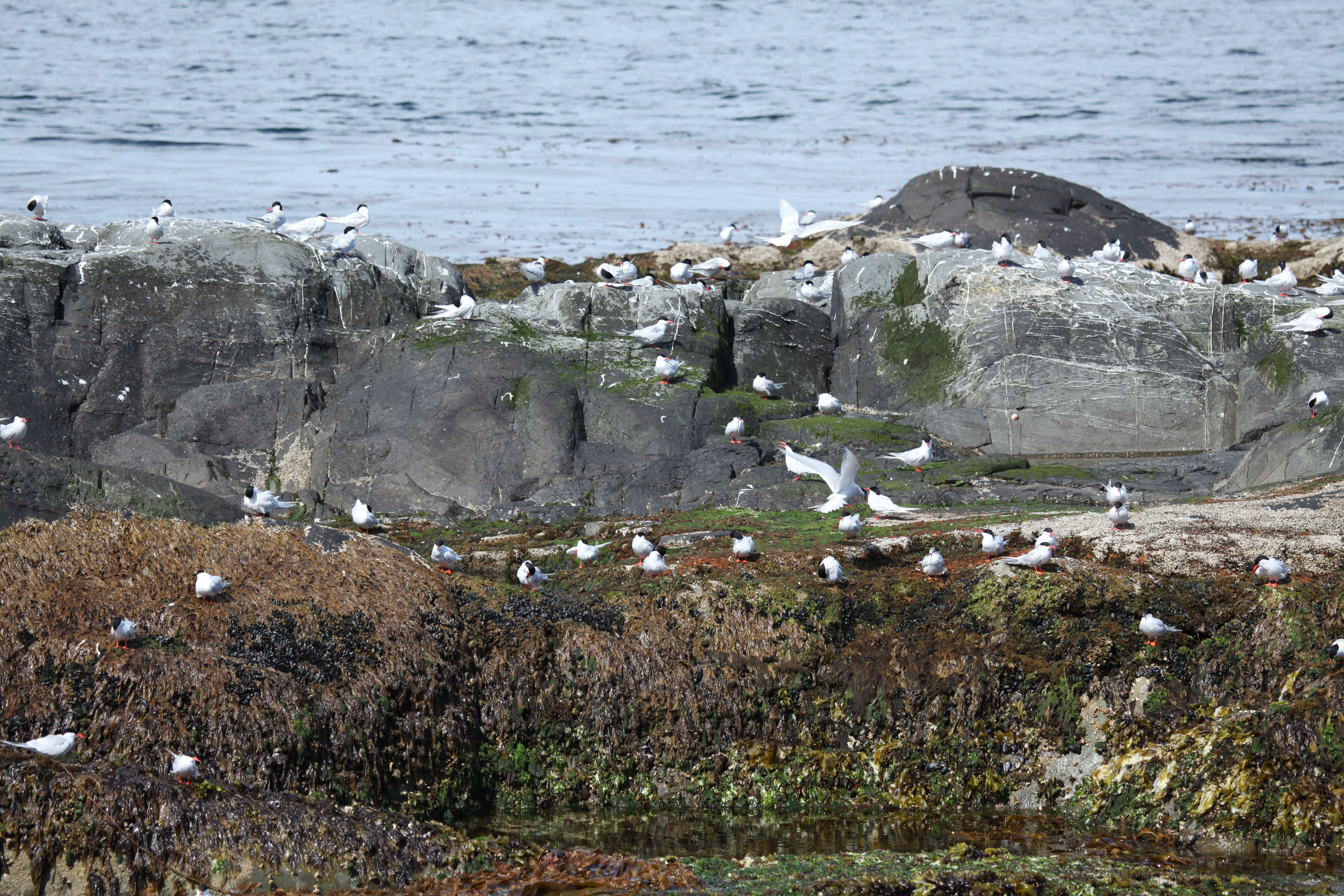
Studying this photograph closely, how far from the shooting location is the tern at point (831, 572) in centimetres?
1397

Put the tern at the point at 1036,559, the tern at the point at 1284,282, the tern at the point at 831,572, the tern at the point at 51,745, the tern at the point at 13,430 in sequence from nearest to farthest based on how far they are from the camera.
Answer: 1. the tern at the point at 51,745
2. the tern at the point at 1036,559
3. the tern at the point at 831,572
4. the tern at the point at 13,430
5. the tern at the point at 1284,282

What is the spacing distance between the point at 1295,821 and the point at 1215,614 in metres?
2.55

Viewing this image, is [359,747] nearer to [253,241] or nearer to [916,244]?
[253,241]

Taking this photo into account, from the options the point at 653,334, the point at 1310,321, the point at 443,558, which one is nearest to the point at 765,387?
the point at 653,334

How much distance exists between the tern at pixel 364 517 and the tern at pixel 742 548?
582 centimetres

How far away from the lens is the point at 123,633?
11.6 m

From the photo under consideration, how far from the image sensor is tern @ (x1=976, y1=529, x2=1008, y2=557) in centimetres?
1475

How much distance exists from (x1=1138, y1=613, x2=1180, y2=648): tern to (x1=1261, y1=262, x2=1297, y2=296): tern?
673 inches

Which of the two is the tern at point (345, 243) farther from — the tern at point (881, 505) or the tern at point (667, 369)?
the tern at point (881, 505)

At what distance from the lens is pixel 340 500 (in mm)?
21797

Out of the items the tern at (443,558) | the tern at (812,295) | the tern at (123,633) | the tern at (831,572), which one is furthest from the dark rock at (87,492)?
the tern at (812,295)

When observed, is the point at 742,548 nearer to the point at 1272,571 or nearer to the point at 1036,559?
the point at 1036,559

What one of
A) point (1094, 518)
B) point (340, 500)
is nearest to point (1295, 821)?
point (1094, 518)

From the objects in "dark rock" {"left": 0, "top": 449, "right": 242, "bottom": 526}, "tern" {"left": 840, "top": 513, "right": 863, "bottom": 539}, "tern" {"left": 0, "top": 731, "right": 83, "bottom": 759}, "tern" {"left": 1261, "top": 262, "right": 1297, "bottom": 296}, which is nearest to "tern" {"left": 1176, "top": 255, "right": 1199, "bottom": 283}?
"tern" {"left": 1261, "top": 262, "right": 1297, "bottom": 296}
